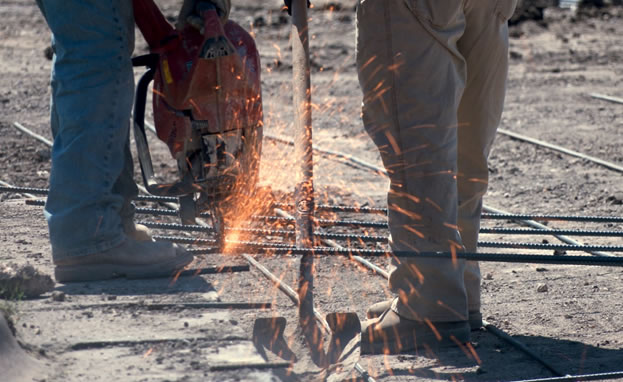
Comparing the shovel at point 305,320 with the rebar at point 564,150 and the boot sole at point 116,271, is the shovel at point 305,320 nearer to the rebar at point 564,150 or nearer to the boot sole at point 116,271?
the boot sole at point 116,271

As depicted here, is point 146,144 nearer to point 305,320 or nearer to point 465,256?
point 305,320

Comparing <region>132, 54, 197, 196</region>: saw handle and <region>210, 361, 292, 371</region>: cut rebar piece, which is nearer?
<region>210, 361, 292, 371</region>: cut rebar piece

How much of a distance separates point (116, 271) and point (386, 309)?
1032 millimetres

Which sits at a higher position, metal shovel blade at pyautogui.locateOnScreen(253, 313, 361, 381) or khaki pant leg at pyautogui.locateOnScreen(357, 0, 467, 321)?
khaki pant leg at pyautogui.locateOnScreen(357, 0, 467, 321)

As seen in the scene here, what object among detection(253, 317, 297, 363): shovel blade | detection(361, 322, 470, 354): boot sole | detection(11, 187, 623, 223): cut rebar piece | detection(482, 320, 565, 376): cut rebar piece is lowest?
detection(482, 320, 565, 376): cut rebar piece

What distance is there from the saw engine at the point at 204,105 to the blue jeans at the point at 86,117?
16 cm

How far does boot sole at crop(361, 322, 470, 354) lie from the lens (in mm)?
3414

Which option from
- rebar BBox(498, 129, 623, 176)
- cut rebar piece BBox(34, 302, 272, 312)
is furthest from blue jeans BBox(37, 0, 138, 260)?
rebar BBox(498, 129, 623, 176)

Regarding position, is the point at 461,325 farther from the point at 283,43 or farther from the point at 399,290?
the point at 283,43

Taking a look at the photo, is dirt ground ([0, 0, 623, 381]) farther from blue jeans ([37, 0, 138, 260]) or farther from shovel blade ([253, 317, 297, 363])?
blue jeans ([37, 0, 138, 260])

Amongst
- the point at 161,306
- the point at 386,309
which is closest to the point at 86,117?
the point at 161,306

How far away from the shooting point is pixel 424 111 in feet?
10.7

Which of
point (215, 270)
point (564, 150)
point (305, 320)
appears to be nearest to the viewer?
point (305, 320)

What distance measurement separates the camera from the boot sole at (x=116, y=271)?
353 centimetres
